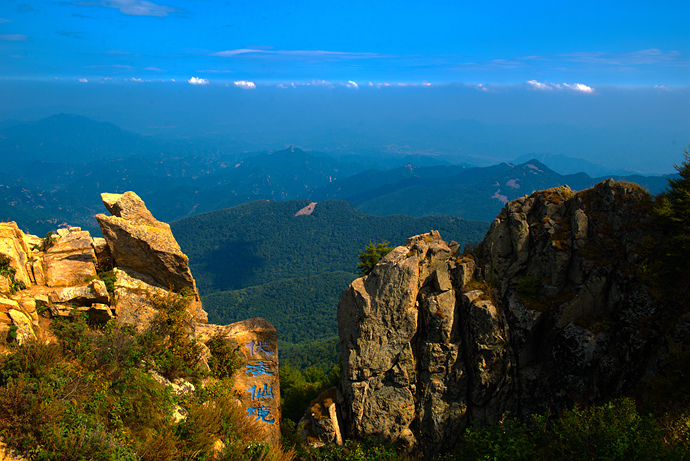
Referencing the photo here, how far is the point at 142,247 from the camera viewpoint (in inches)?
825

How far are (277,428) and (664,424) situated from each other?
19381 millimetres

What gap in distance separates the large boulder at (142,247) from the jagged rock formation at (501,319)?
10.9 meters

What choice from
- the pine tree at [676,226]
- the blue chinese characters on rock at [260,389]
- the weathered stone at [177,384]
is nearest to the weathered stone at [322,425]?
the blue chinese characters on rock at [260,389]

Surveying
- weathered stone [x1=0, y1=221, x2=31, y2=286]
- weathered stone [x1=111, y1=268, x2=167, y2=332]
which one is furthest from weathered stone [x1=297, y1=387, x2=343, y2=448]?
weathered stone [x1=0, y1=221, x2=31, y2=286]

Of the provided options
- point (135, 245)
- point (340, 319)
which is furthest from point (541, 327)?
point (135, 245)

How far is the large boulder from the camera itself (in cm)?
2070

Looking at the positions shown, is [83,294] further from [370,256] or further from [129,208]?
[370,256]

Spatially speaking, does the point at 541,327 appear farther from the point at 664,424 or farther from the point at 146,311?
the point at 146,311

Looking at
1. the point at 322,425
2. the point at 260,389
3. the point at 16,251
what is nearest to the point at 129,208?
the point at 16,251

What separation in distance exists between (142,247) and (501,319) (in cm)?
2222

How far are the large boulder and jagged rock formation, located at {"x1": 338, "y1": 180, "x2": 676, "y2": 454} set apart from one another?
10.9 m

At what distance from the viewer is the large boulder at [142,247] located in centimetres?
2070

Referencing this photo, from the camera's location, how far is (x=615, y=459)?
1355 centimetres

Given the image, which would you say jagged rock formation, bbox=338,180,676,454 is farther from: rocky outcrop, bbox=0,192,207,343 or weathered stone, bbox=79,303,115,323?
weathered stone, bbox=79,303,115,323
